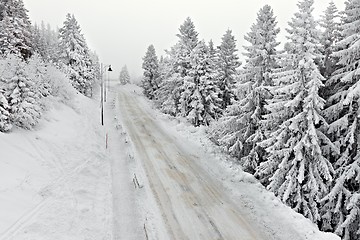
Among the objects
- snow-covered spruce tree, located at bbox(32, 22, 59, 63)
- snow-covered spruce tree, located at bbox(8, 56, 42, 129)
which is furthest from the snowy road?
snow-covered spruce tree, located at bbox(32, 22, 59, 63)

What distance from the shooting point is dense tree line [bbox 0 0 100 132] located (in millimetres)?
18359

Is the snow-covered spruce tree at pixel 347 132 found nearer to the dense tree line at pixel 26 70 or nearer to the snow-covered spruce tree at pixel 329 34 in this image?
the snow-covered spruce tree at pixel 329 34

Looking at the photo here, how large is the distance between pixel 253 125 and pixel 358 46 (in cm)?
934

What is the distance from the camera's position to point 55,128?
21922 millimetres

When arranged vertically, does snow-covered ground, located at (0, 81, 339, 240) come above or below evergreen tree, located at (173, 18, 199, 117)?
below

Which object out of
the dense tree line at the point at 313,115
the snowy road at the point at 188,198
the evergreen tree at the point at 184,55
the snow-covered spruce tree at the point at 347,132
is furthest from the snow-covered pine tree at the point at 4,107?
the evergreen tree at the point at 184,55

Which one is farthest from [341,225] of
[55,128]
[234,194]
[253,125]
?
[55,128]

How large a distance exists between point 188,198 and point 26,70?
606 inches

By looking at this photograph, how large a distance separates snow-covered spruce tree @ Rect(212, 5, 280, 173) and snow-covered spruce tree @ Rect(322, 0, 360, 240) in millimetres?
4840

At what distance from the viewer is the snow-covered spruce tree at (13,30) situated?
116 ft

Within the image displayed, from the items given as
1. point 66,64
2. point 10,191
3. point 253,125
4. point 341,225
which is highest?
point 66,64

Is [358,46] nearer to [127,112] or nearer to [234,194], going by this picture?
[234,194]

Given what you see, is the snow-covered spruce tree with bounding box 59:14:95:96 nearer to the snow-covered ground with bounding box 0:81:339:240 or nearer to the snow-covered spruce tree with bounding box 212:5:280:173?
the snow-covered ground with bounding box 0:81:339:240

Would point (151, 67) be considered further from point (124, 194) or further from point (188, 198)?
point (188, 198)
